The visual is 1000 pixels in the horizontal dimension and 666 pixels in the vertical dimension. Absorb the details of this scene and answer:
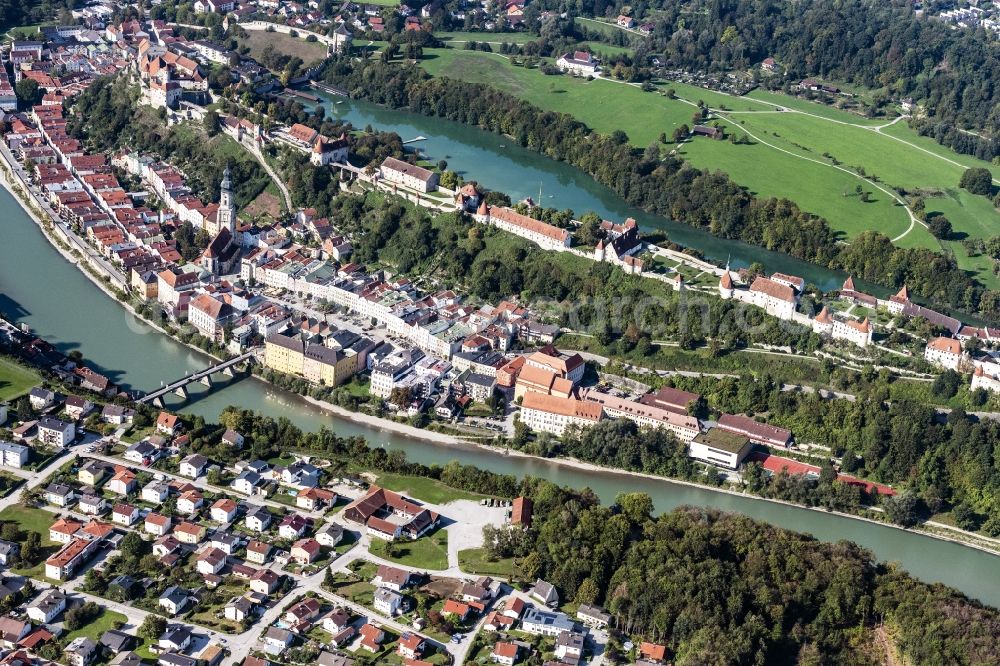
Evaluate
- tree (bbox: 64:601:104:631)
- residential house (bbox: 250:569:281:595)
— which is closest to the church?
residential house (bbox: 250:569:281:595)

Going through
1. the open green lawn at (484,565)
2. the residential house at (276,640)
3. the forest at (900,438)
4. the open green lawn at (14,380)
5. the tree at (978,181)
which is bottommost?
the residential house at (276,640)

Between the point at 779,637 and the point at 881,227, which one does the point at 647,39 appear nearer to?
the point at 881,227

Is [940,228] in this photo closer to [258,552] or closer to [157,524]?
[258,552]

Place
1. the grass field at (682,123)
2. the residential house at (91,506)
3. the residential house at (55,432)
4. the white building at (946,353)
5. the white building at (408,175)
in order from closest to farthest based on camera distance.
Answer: the residential house at (91,506) < the residential house at (55,432) < the white building at (946,353) < the white building at (408,175) < the grass field at (682,123)

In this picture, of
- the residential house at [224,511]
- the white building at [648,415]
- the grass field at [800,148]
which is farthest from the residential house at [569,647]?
the grass field at [800,148]

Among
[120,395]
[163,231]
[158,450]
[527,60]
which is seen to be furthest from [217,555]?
[527,60]

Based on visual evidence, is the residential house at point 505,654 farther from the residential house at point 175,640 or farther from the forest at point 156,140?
the forest at point 156,140

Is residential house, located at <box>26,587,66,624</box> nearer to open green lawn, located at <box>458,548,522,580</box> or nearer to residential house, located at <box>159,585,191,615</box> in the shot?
residential house, located at <box>159,585,191,615</box>

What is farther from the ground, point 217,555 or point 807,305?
point 807,305
